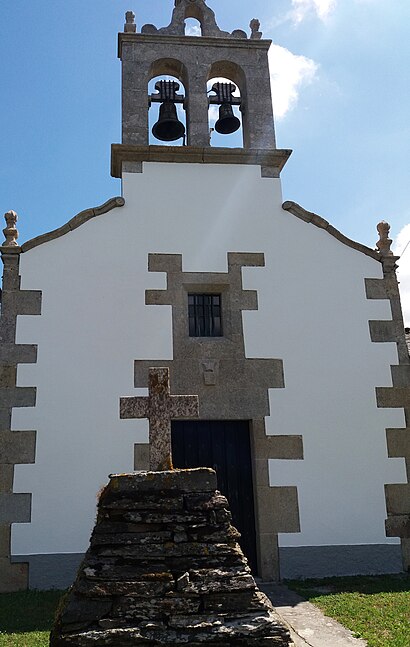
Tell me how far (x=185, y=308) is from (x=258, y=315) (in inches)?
37.2

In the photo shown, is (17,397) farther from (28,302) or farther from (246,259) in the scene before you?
(246,259)

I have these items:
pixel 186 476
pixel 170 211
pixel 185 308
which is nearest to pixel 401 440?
pixel 185 308

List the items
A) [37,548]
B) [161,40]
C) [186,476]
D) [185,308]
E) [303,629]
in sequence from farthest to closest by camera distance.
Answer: [161,40], [185,308], [37,548], [303,629], [186,476]

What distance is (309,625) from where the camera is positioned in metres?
5.21

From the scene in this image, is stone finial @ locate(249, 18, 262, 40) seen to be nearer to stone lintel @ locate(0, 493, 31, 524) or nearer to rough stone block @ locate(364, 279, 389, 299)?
rough stone block @ locate(364, 279, 389, 299)

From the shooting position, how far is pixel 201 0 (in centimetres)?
966

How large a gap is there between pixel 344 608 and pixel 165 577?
9.47 feet

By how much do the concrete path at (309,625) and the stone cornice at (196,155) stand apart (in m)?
5.62

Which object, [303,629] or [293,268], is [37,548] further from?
[293,268]

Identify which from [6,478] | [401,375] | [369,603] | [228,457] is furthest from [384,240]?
[6,478]

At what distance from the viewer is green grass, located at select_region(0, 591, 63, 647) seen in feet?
16.0

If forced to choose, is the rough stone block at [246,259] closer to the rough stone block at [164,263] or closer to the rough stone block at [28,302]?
the rough stone block at [164,263]

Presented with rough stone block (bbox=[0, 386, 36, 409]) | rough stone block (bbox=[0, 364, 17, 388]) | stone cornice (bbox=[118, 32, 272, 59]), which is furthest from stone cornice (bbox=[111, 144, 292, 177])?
rough stone block (bbox=[0, 386, 36, 409])

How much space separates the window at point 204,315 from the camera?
26.7 feet
